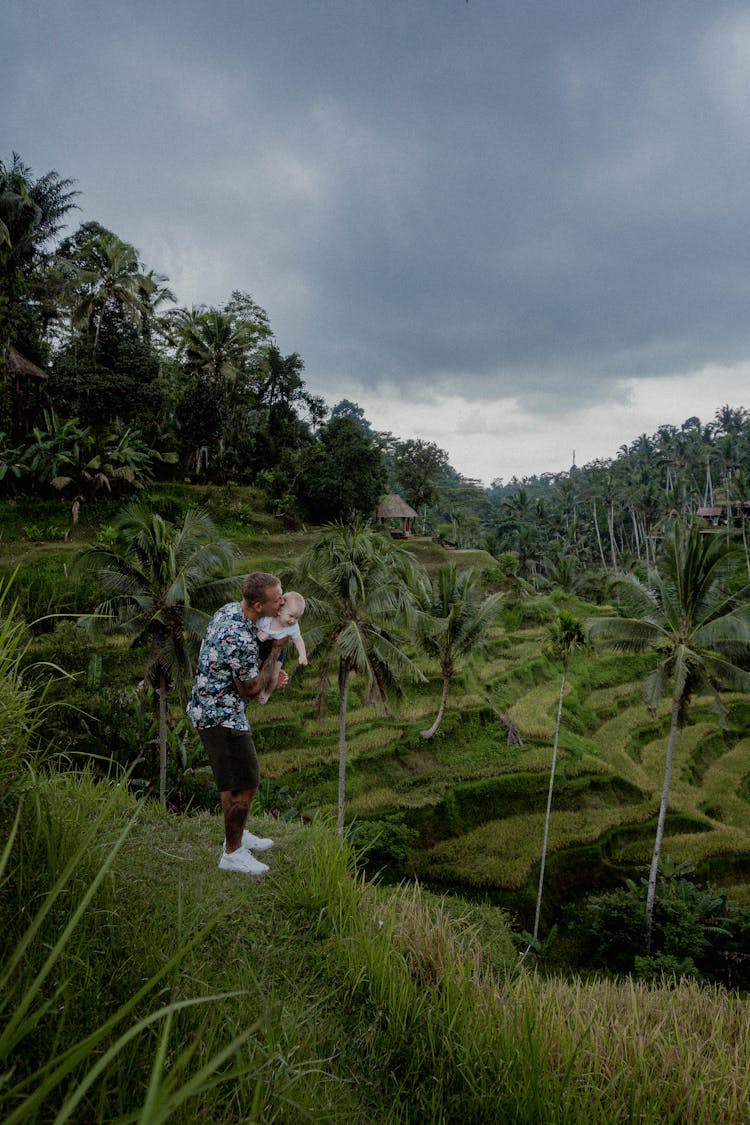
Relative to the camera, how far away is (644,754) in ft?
62.2

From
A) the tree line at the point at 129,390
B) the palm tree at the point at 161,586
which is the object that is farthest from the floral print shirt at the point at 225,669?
the tree line at the point at 129,390

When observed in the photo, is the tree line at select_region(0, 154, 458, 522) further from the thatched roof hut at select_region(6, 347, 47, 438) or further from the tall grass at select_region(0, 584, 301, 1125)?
the tall grass at select_region(0, 584, 301, 1125)

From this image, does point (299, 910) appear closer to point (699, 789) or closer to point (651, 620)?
point (651, 620)

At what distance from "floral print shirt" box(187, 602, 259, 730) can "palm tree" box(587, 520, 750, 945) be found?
34.8 ft

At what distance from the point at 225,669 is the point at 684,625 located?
11.4 metres

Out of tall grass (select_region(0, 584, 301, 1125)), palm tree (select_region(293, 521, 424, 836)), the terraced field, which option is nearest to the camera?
tall grass (select_region(0, 584, 301, 1125))

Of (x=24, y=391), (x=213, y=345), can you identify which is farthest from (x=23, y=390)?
(x=213, y=345)

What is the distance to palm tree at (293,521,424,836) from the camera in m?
11.4

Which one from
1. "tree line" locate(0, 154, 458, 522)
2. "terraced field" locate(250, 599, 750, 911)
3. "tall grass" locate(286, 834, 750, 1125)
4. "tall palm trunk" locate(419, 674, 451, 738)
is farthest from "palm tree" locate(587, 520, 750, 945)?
"tree line" locate(0, 154, 458, 522)

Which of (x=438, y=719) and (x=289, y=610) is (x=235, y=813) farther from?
(x=438, y=719)

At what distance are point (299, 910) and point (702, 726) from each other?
23570 mm

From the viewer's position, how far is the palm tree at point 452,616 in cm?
1709


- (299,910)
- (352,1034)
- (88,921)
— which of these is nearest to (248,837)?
(299,910)

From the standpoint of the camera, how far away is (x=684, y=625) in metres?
11.6
